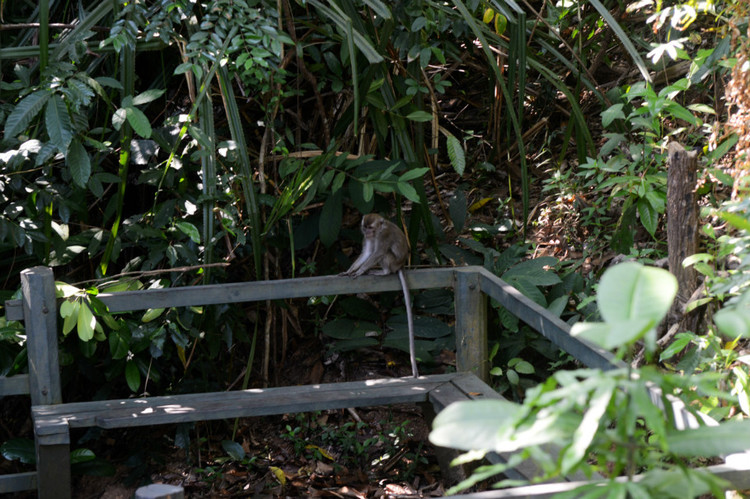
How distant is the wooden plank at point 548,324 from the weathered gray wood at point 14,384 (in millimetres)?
1778

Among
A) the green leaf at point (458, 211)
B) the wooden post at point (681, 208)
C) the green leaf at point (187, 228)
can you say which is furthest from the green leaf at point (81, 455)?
the wooden post at point (681, 208)

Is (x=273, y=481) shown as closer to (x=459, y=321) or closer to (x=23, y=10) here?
(x=459, y=321)

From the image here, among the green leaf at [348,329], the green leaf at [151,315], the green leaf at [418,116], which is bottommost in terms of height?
the green leaf at [348,329]

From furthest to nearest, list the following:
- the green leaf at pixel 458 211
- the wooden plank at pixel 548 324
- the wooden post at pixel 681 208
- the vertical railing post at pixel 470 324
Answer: the green leaf at pixel 458 211 < the vertical railing post at pixel 470 324 < the wooden post at pixel 681 208 < the wooden plank at pixel 548 324

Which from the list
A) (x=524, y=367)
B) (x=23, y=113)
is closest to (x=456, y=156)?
(x=524, y=367)

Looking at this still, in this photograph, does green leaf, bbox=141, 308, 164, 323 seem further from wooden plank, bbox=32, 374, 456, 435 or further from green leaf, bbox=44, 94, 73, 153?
green leaf, bbox=44, 94, 73, 153

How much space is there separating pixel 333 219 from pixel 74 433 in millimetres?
1667

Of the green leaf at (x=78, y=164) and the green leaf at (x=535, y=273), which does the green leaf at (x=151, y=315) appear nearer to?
the green leaf at (x=78, y=164)

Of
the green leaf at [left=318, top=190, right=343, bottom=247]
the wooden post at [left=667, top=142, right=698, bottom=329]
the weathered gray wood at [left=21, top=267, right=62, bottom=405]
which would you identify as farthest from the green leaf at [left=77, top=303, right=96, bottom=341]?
the wooden post at [left=667, top=142, right=698, bottom=329]

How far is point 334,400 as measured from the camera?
2.83 meters

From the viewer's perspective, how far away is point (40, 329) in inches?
110

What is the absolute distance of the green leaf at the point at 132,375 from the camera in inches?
132

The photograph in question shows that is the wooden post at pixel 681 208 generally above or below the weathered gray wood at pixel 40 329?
above

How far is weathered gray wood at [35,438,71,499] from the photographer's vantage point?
2.72 m
